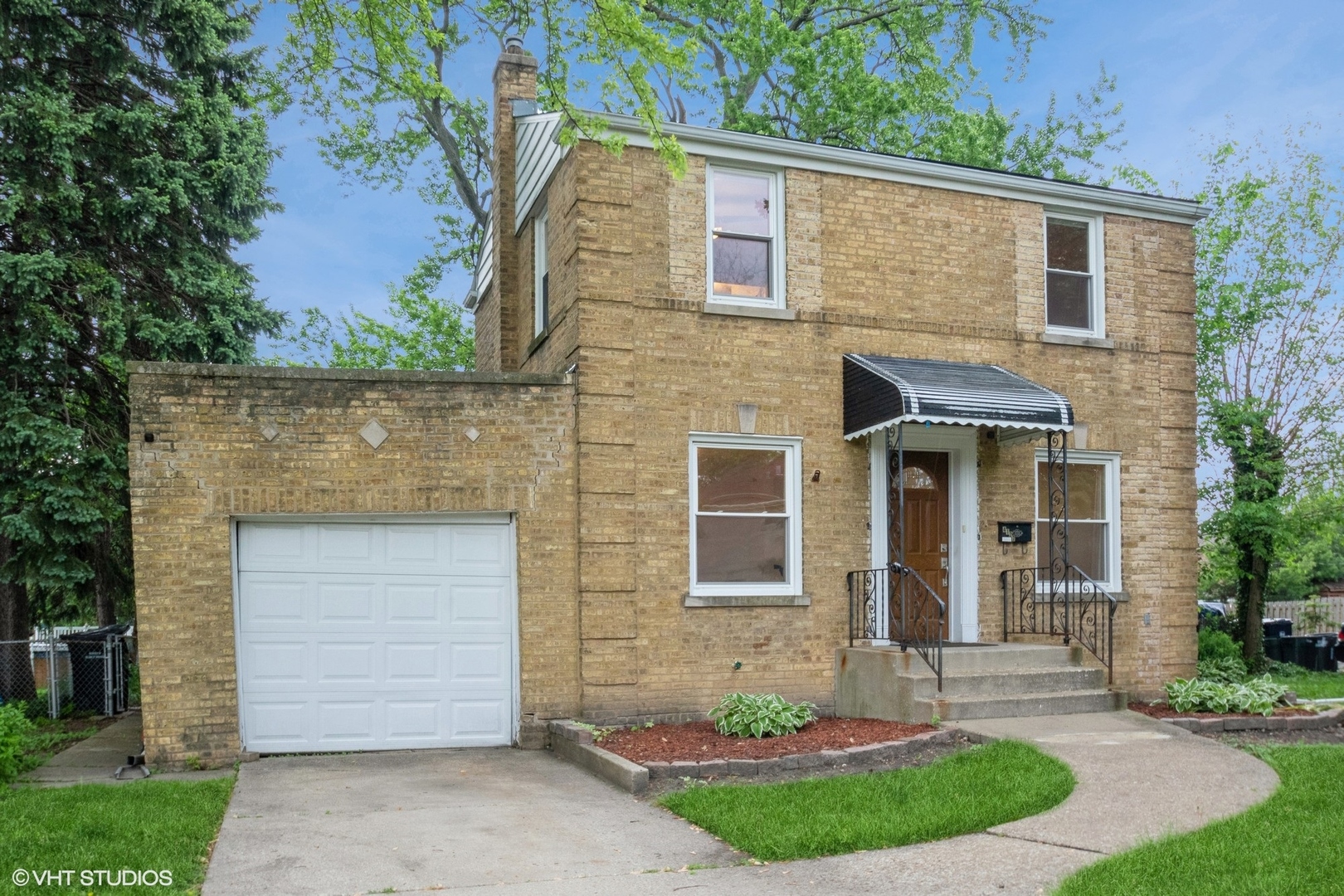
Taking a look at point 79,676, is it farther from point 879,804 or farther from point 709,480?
point 879,804

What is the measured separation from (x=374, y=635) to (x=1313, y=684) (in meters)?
14.0

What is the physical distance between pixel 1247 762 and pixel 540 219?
9174 mm

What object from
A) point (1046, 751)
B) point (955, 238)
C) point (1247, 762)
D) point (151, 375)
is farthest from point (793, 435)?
point (151, 375)

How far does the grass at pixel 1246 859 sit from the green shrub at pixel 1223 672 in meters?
5.87

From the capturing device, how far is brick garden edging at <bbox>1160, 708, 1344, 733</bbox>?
10453mm

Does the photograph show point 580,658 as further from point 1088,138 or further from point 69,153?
point 1088,138

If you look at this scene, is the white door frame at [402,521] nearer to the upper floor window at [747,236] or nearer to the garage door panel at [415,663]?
the garage door panel at [415,663]

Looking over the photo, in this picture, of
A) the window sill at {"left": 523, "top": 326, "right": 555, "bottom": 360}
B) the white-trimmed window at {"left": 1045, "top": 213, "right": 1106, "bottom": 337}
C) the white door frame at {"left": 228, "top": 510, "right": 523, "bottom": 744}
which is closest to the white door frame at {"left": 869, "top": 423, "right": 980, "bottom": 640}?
the white-trimmed window at {"left": 1045, "top": 213, "right": 1106, "bottom": 337}

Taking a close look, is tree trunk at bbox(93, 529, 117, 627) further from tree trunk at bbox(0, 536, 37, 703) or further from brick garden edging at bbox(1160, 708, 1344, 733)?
brick garden edging at bbox(1160, 708, 1344, 733)

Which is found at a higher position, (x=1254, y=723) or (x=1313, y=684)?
(x=1254, y=723)

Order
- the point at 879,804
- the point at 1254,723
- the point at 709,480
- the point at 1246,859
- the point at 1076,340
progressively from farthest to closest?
the point at 1076,340 < the point at 709,480 < the point at 1254,723 < the point at 879,804 < the point at 1246,859

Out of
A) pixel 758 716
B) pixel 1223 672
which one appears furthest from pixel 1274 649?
pixel 758 716

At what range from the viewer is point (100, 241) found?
47.7 ft

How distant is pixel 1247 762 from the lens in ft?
28.7
